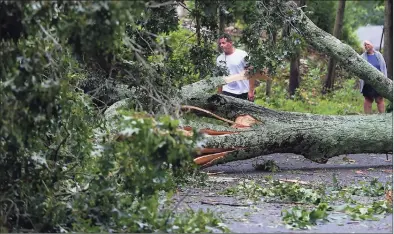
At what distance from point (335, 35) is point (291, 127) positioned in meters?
8.51

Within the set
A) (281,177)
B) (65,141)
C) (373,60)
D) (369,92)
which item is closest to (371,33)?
(373,60)

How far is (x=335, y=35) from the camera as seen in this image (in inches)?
777

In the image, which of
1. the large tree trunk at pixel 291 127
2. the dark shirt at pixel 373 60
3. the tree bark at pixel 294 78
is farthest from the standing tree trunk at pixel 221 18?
the tree bark at pixel 294 78

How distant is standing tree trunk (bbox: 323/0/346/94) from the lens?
19922 millimetres

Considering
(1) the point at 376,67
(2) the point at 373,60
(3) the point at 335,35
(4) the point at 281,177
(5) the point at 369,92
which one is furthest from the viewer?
(3) the point at 335,35

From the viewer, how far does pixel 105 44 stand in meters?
6.62

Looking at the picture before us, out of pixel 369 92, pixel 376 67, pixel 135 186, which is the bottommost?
pixel 135 186

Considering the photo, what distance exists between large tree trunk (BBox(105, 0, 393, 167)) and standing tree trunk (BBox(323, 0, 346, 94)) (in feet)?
24.9

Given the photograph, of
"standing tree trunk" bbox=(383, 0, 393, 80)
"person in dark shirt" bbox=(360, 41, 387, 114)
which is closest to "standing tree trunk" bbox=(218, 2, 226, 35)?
"person in dark shirt" bbox=(360, 41, 387, 114)

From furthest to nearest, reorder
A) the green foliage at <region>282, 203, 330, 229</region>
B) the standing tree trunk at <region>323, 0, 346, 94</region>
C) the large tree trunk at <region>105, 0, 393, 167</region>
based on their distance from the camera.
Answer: the standing tree trunk at <region>323, 0, 346, 94</region>
the large tree trunk at <region>105, 0, 393, 167</region>
the green foliage at <region>282, 203, 330, 229</region>

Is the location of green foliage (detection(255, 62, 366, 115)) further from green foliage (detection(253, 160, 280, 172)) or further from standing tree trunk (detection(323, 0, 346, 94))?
green foliage (detection(253, 160, 280, 172))

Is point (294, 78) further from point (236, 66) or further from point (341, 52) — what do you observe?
point (341, 52)

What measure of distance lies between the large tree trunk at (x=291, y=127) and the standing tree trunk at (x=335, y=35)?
7.59 metres

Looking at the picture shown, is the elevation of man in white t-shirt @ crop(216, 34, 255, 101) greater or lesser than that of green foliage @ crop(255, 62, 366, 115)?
lesser
